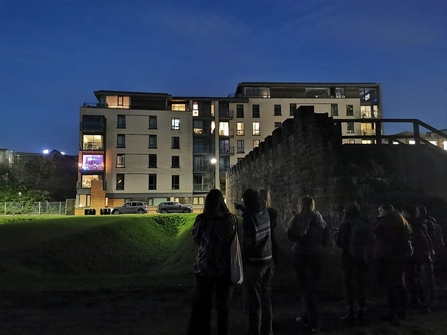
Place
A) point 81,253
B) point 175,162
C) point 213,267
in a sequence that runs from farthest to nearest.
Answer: point 175,162 → point 81,253 → point 213,267

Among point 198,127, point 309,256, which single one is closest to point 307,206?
point 309,256

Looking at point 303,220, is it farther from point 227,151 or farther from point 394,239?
point 227,151

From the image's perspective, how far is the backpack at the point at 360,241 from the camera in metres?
5.04

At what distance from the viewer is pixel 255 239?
4223 millimetres

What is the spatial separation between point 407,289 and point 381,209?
1.54 m

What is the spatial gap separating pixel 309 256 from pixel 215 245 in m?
1.58

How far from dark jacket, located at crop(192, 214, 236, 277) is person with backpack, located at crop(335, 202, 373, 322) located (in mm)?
2205

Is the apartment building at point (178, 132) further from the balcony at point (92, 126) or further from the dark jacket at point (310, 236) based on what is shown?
the dark jacket at point (310, 236)

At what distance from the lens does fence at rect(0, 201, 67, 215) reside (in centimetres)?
3488

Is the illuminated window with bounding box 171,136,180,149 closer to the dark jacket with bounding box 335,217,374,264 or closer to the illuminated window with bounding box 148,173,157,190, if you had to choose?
the illuminated window with bounding box 148,173,157,190

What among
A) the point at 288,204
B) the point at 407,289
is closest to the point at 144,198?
the point at 288,204

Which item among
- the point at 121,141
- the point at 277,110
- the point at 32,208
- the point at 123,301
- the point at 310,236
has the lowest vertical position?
the point at 123,301

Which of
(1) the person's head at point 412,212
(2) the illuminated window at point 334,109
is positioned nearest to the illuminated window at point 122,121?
(2) the illuminated window at point 334,109

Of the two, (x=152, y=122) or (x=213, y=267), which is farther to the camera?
(x=152, y=122)
